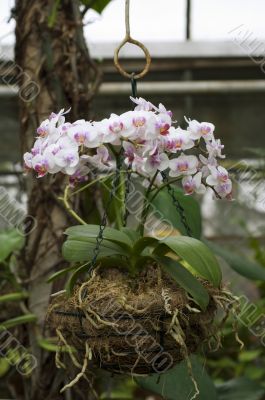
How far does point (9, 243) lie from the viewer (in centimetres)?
169

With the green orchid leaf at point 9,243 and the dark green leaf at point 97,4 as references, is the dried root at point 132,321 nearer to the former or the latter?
the green orchid leaf at point 9,243

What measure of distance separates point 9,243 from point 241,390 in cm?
77

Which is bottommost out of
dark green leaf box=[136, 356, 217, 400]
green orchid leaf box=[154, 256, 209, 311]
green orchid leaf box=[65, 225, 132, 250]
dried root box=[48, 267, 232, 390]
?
dark green leaf box=[136, 356, 217, 400]

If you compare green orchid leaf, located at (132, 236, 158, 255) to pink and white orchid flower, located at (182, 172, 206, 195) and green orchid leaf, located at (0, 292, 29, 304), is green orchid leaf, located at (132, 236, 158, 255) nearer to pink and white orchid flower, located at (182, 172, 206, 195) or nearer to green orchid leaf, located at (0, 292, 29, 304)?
pink and white orchid flower, located at (182, 172, 206, 195)

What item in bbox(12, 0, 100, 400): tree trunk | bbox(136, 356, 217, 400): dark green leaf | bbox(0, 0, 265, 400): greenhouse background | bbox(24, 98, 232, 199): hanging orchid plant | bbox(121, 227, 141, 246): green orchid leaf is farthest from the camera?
bbox(0, 0, 265, 400): greenhouse background

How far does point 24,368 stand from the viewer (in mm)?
1727

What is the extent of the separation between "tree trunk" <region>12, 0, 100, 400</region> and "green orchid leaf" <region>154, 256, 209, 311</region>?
2.22ft

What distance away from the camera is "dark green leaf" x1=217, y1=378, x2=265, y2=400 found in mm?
1726

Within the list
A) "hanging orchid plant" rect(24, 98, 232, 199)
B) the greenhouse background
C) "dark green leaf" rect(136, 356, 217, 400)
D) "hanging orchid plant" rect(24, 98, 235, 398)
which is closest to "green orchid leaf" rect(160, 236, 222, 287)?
"hanging orchid plant" rect(24, 98, 235, 398)

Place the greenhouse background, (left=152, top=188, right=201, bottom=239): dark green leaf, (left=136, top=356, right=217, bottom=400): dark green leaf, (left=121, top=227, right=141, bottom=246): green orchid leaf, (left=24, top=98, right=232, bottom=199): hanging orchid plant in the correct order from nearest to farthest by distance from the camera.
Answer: (left=24, top=98, right=232, bottom=199): hanging orchid plant → (left=121, top=227, right=141, bottom=246): green orchid leaf → (left=136, top=356, right=217, bottom=400): dark green leaf → (left=152, top=188, right=201, bottom=239): dark green leaf → the greenhouse background

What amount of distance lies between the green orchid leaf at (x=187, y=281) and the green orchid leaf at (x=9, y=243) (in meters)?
0.68

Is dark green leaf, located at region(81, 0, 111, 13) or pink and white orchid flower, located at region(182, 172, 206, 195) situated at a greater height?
dark green leaf, located at region(81, 0, 111, 13)

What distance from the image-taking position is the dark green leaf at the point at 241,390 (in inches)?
67.9

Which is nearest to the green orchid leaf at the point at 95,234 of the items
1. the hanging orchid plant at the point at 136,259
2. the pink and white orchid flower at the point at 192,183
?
the hanging orchid plant at the point at 136,259
